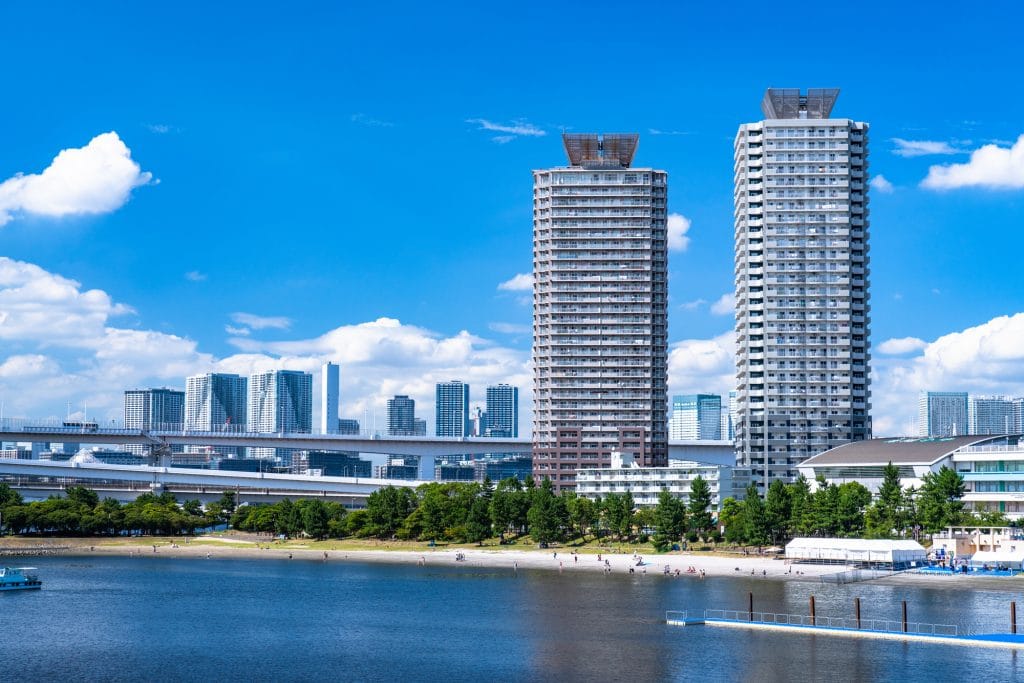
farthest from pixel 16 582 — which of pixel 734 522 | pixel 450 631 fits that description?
pixel 734 522

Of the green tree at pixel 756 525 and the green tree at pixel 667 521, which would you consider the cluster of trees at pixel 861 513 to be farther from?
the green tree at pixel 667 521

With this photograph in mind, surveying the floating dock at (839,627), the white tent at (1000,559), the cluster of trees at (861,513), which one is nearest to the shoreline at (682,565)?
the cluster of trees at (861,513)

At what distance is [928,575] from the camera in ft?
512

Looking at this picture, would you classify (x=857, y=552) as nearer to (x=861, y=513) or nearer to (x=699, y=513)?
(x=861, y=513)

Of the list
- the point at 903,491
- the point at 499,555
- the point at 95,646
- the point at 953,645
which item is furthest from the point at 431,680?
the point at 903,491

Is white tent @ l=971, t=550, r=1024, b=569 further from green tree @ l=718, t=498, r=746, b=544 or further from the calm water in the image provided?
green tree @ l=718, t=498, r=746, b=544

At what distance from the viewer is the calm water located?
94.4 m

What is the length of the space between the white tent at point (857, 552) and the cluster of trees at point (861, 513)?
8575 mm

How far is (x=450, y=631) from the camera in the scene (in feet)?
379

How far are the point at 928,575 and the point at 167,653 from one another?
97.5 m

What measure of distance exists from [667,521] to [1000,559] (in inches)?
1921

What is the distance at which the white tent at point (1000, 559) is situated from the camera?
523ft

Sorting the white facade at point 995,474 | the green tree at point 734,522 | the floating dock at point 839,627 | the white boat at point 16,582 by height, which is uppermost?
the white facade at point 995,474

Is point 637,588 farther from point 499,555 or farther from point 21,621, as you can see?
point 21,621
